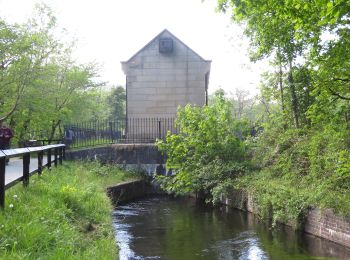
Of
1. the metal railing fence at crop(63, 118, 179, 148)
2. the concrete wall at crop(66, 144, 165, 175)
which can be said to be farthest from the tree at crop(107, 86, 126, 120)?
the concrete wall at crop(66, 144, 165, 175)

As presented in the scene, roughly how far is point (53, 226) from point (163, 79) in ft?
53.4

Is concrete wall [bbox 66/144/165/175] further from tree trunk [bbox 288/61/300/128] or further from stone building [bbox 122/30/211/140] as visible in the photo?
tree trunk [bbox 288/61/300/128]

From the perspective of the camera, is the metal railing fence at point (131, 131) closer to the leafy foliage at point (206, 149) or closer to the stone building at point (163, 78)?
the stone building at point (163, 78)

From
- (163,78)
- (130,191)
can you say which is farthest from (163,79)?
(130,191)

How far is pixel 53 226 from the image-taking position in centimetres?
512

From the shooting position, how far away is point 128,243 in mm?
8695

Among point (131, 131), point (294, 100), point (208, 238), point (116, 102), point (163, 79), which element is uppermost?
point (116, 102)

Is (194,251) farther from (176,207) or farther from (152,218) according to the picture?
(176,207)

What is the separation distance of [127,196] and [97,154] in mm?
3561

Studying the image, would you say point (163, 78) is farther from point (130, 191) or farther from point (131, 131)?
point (130, 191)

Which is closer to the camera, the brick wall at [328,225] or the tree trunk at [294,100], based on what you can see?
the brick wall at [328,225]

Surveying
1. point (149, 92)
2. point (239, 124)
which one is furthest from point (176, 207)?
point (149, 92)

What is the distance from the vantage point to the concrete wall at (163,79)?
68.2 ft

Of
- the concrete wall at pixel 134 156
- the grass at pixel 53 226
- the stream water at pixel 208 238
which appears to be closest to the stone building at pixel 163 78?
the concrete wall at pixel 134 156
